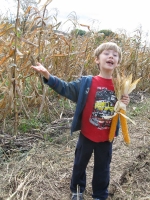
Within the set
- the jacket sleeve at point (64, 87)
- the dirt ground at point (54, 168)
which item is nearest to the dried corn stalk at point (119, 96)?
the jacket sleeve at point (64, 87)

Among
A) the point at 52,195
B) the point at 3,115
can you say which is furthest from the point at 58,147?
the point at 52,195

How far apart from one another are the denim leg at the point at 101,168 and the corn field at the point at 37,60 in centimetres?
88

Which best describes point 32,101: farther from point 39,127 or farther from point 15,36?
point 15,36

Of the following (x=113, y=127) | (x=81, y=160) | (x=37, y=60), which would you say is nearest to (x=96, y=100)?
(x=113, y=127)

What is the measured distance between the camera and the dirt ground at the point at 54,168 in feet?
6.40

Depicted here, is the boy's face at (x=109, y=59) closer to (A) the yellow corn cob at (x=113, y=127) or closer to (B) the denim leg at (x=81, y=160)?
(A) the yellow corn cob at (x=113, y=127)

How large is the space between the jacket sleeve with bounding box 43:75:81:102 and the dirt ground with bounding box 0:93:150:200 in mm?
686

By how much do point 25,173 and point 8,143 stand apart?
46 cm

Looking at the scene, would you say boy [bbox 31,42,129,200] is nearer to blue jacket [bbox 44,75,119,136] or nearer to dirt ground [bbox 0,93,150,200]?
blue jacket [bbox 44,75,119,136]

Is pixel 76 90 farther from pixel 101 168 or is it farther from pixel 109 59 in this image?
pixel 101 168

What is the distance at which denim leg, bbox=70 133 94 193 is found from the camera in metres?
1.83

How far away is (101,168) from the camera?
6.23 feet

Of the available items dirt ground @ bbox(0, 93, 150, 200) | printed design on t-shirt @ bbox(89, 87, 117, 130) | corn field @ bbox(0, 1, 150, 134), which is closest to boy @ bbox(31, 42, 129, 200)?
printed design on t-shirt @ bbox(89, 87, 117, 130)

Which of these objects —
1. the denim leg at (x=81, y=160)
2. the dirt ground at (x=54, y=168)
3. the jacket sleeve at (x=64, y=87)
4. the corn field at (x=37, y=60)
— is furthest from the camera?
the corn field at (x=37, y=60)
